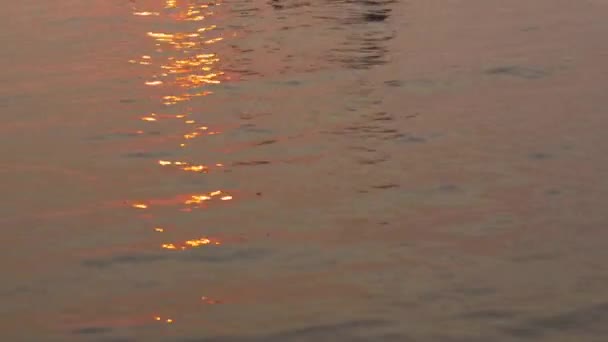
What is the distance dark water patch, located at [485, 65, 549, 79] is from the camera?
13.9 meters

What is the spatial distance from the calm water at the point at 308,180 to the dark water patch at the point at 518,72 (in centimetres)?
4

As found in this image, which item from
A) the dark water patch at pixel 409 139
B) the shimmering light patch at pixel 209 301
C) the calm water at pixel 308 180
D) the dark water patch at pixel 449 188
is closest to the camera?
the calm water at pixel 308 180

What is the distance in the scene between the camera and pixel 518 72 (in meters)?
14.0

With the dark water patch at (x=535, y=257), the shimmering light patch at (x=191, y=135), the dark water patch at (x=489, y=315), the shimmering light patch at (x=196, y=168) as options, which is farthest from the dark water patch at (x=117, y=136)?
the dark water patch at (x=489, y=315)

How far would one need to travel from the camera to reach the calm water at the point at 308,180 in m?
7.55

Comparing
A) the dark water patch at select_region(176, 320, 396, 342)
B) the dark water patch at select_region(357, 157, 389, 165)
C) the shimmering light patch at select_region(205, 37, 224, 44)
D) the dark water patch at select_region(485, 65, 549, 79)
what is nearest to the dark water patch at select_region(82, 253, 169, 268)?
the dark water patch at select_region(176, 320, 396, 342)

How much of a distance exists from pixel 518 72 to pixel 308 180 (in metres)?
4.67

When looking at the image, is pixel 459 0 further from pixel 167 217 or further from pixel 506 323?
pixel 506 323

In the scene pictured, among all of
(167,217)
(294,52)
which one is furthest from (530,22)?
(167,217)

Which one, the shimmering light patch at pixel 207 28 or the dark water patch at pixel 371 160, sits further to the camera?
the shimmering light patch at pixel 207 28

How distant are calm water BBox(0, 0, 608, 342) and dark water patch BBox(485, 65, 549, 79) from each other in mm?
39

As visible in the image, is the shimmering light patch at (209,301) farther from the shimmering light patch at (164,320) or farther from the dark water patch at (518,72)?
the dark water patch at (518,72)

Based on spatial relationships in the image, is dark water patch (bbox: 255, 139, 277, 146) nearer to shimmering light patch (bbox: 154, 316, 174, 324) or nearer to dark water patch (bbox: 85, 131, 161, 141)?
dark water patch (bbox: 85, 131, 161, 141)

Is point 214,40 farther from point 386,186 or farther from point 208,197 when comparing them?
point 386,186
